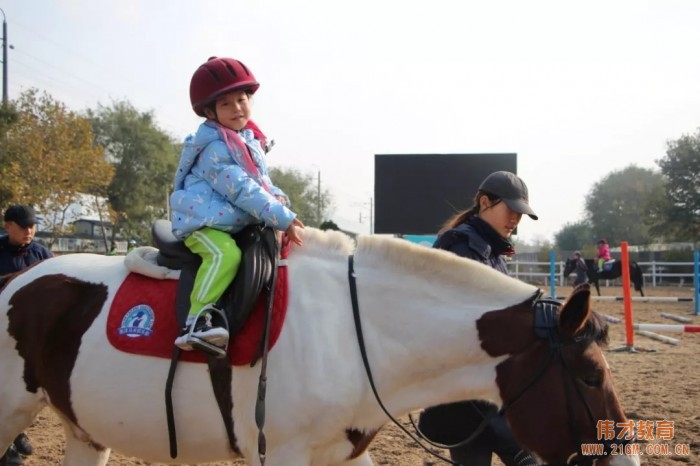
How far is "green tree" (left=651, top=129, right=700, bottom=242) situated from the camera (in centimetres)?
4169

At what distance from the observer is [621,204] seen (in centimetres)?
7650

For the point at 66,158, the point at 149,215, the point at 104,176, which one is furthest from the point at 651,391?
the point at 149,215

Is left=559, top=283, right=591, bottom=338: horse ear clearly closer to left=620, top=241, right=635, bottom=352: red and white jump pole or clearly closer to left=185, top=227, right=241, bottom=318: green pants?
left=185, top=227, right=241, bottom=318: green pants

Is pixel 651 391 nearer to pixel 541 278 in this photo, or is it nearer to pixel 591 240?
pixel 541 278

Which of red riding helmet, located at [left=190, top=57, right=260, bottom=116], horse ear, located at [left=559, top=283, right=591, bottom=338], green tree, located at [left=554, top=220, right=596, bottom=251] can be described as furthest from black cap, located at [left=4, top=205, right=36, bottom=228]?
green tree, located at [left=554, top=220, right=596, bottom=251]

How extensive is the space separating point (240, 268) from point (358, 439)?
0.97 metres

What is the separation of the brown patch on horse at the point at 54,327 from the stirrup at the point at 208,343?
802 millimetres

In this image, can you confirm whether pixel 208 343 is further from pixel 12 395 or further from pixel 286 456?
pixel 12 395

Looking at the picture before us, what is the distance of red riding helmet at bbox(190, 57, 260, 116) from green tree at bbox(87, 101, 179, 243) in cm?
3668

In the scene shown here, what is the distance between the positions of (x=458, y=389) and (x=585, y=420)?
1.78ft

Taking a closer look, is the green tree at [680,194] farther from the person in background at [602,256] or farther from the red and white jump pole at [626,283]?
the red and white jump pole at [626,283]

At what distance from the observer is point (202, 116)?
281 cm

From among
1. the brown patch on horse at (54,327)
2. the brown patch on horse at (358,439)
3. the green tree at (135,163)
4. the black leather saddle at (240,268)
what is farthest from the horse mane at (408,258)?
the green tree at (135,163)

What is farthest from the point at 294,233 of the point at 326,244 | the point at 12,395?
the point at 12,395
